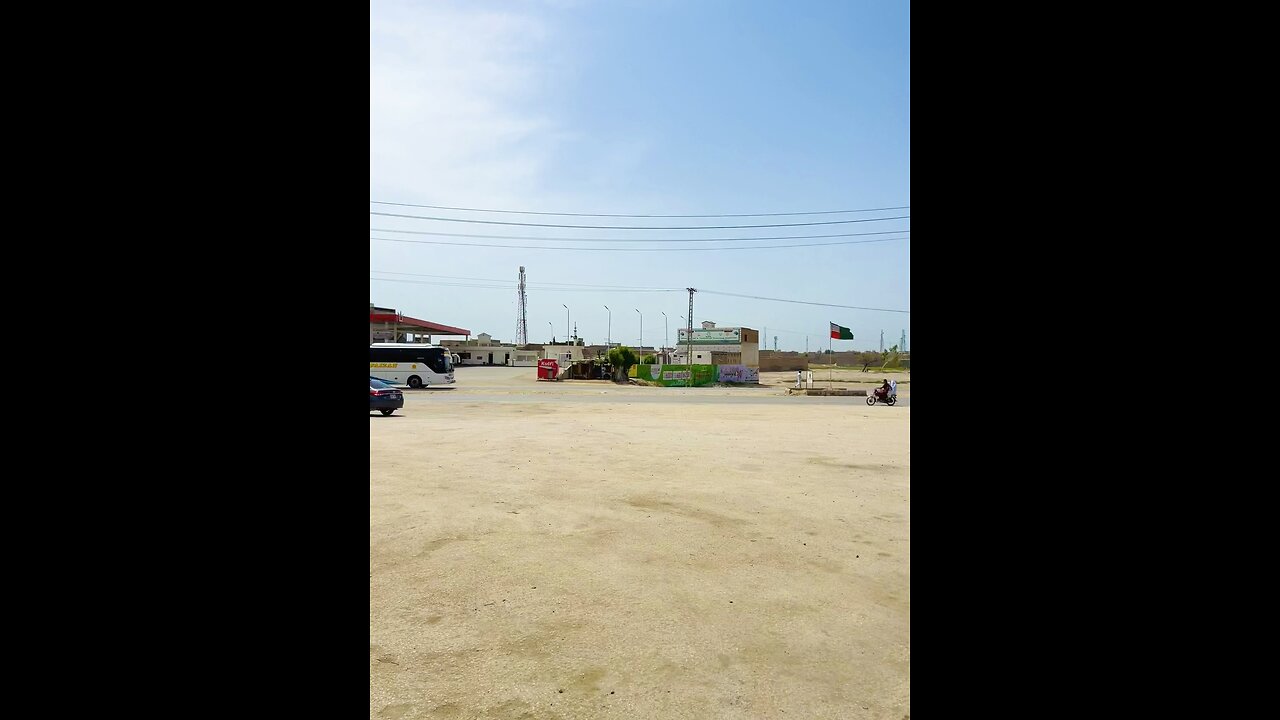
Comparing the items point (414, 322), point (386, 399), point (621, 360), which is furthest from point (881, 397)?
point (414, 322)

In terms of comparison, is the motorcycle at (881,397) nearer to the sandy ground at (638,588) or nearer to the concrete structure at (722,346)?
the sandy ground at (638,588)

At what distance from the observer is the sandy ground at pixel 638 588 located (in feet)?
9.41

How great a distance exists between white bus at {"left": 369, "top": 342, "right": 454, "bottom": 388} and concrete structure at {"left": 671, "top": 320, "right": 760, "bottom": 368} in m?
23.3

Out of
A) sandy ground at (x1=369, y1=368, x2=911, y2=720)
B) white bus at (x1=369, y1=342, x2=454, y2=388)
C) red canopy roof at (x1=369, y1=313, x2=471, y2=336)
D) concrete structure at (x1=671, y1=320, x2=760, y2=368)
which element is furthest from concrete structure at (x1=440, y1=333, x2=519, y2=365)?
sandy ground at (x1=369, y1=368, x2=911, y2=720)

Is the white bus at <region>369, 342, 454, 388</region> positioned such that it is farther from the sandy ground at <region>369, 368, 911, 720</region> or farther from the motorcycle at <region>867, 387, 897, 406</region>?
the sandy ground at <region>369, 368, 911, 720</region>

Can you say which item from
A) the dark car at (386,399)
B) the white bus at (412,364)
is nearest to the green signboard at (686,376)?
the white bus at (412,364)

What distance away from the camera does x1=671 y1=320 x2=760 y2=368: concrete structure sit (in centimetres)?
4994

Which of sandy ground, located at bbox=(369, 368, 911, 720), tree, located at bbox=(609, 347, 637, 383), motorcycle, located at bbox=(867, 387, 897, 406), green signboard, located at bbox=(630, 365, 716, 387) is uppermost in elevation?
tree, located at bbox=(609, 347, 637, 383)

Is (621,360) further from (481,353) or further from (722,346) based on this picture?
(481,353)

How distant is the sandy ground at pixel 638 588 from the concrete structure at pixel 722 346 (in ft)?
133
